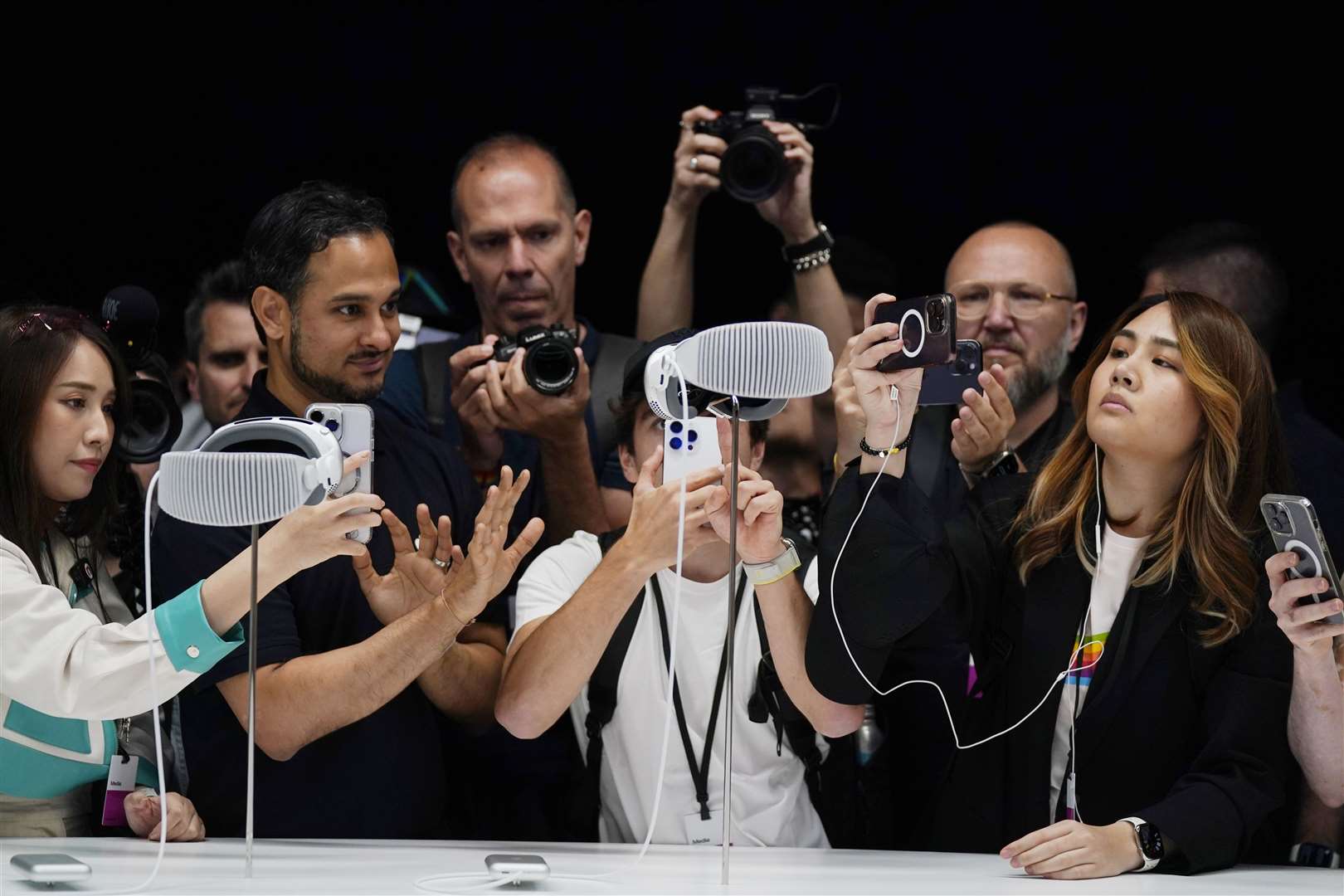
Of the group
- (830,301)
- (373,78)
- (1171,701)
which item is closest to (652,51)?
(373,78)

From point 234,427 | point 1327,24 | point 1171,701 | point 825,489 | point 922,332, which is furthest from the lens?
point 1327,24

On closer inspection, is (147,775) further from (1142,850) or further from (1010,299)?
(1010,299)

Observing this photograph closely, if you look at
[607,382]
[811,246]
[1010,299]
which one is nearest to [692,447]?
[607,382]

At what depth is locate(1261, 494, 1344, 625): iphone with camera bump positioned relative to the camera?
2.03 m

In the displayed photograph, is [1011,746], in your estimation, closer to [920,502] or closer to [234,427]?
[920,502]

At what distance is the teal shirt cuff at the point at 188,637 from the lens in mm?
1885

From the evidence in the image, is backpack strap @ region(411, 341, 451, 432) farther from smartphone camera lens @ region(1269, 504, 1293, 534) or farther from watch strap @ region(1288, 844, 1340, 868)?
watch strap @ region(1288, 844, 1340, 868)

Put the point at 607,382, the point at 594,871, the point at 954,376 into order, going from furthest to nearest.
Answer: the point at 607,382
the point at 954,376
the point at 594,871

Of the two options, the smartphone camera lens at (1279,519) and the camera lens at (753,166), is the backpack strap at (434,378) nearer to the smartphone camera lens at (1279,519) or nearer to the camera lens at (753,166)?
the camera lens at (753,166)

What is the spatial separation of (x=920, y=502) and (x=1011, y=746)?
403 mm

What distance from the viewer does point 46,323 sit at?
7.47ft

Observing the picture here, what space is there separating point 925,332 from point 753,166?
100 cm

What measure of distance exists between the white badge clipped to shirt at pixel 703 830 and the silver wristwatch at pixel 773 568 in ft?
1.25

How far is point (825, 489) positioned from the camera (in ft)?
9.62
